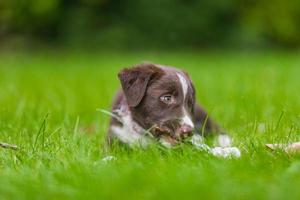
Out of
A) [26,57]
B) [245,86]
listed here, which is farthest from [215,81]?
[26,57]

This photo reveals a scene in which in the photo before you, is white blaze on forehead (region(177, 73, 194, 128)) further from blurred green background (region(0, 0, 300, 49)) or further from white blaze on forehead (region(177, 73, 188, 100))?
blurred green background (region(0, 0, 300, 49))

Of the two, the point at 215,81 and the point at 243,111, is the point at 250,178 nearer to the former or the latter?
the point at 243,111

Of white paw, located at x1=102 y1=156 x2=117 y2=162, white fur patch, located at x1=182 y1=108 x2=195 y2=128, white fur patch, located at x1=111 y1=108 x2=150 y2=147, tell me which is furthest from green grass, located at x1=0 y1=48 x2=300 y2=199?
white fur patch, located at x1=182 y1=108 x2=195 y2=128

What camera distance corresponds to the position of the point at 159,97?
5.49 m

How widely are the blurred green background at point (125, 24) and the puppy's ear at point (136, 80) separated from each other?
56.0 ft

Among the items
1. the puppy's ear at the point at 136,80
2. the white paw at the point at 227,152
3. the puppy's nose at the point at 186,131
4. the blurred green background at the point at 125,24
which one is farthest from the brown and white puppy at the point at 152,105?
the blurred green background at the point at 125,24

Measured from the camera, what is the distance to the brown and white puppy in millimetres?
5314

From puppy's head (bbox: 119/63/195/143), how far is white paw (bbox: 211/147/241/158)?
49cm

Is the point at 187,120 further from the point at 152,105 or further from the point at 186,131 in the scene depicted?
the point at 152,105

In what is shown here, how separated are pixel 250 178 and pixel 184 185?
16.8 inches

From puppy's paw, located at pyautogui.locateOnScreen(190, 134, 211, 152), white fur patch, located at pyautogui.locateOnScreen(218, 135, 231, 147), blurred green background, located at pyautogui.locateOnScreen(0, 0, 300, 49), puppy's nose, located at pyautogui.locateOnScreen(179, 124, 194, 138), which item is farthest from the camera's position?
blurred green background, located at pyautogui.locateOnScreen(0, 0, 300, 49)

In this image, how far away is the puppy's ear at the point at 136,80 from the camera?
5.54m

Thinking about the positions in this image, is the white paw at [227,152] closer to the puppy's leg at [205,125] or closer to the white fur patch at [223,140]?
the white fur patch at [223,140]

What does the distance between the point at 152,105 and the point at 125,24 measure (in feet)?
60.5
